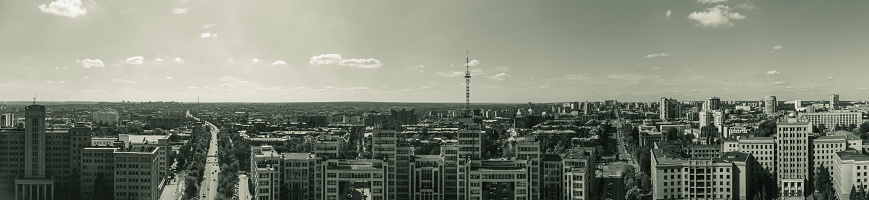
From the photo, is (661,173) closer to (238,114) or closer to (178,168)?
(178,168)

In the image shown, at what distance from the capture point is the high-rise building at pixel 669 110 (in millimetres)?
21861

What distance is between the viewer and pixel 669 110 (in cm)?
2344

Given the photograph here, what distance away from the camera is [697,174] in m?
11.4

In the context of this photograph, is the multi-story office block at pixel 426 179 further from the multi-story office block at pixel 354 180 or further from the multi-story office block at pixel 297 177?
the multi-story office block at pixel 297 177

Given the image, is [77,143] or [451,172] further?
[77,143]

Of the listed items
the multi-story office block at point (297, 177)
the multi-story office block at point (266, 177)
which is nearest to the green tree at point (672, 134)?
the multi-story office block at point (297, 177)

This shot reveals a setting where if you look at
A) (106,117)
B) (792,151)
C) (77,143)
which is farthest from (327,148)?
(792,151)

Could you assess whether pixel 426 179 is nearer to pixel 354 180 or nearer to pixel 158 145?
pixel 354 180

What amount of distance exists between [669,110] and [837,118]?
4.91 m

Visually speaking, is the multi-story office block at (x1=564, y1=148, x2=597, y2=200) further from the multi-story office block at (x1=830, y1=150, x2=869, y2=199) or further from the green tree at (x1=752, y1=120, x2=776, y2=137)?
the green tree at (x1=752, y1=120, x2=776, y2=137)

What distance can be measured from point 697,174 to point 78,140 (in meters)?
9.76

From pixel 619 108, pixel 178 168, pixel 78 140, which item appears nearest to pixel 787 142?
pixel 619 108

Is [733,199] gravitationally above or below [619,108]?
below

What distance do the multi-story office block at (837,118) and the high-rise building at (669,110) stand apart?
3915mm
